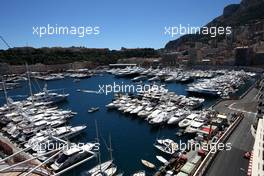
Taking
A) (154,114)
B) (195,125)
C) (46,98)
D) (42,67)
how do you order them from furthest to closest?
(42,67) < (46,98) < (154,114) < (195,125)

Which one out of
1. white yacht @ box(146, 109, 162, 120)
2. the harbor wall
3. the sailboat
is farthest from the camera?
the harbor wall

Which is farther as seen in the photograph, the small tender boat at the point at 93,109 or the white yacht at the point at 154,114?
the small tender boat at the point at 93,109

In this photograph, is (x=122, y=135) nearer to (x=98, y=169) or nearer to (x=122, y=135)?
(x=122, y=135)

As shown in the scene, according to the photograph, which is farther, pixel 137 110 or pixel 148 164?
pixel 137 110

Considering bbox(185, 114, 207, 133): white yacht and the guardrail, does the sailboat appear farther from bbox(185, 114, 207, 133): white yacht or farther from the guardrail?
bbox(185, 114, 207, 133): white yacht

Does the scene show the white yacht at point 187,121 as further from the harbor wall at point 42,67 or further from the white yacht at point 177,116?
the harbor wall at point 42,67

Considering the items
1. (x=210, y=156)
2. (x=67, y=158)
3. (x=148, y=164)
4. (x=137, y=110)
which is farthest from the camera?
(x=137, y=110)

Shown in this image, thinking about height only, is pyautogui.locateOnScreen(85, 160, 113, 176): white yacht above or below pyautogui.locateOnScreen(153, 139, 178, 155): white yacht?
below

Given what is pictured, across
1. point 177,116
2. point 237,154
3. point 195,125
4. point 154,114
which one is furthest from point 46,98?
point 237,154

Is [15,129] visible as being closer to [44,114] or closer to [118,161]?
[44,114]

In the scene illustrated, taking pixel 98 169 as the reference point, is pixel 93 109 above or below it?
above

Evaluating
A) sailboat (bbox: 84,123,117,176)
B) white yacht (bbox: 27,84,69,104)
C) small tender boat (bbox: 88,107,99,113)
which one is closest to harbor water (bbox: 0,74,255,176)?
small tender boat (bbox: 88,107,99,113)

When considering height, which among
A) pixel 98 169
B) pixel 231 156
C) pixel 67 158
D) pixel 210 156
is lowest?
pixel 98 169

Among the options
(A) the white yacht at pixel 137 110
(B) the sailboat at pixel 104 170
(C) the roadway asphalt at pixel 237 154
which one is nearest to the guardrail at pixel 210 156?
(C) the roadway asphalt at pixel 237 154
